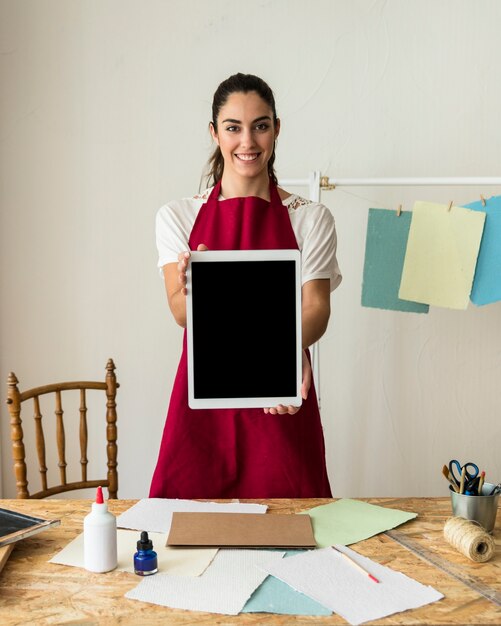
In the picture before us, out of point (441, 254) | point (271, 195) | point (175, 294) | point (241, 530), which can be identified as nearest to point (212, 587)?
point (241, 530)

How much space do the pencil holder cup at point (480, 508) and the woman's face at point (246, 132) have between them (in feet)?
3.22

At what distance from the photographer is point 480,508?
1405mm

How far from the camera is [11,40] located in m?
2.79

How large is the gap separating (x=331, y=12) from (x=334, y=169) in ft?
1.97

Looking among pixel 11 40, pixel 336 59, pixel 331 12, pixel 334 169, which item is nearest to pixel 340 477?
pixel 334 169

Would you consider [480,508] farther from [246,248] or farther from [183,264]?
[246,248]

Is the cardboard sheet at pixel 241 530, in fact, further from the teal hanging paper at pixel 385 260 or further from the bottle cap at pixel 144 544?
the teal hanging paper at pixel 385 260

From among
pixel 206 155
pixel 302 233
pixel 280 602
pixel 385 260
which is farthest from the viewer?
pixel 206 155

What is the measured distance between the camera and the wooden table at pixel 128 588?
3.58 ft

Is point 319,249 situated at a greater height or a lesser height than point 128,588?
greater

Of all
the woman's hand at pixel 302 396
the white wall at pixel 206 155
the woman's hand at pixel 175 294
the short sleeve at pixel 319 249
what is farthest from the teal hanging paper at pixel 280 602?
the white wall at pixel 206 155

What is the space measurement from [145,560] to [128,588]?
2.2 inches

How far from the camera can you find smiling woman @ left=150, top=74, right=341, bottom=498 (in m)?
1.81

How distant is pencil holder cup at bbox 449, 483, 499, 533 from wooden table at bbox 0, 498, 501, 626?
0.11 feet
